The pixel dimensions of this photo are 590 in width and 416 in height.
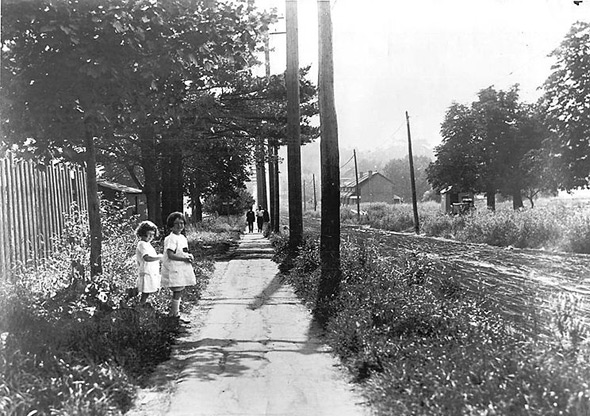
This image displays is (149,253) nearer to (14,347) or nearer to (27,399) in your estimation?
(14,347)

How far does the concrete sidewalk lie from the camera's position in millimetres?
6012

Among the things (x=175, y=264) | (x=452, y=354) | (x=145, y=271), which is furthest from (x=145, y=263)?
(x=452, y=354)

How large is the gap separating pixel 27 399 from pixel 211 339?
4.04 m

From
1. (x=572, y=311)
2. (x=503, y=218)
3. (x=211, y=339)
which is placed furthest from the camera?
(x=503, y=218)

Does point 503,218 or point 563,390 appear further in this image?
point 503,218

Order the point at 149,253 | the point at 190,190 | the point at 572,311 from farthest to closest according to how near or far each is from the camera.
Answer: the point at 190,190
the point at 149,253
the point at 572,311

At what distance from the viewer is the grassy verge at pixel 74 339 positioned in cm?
540

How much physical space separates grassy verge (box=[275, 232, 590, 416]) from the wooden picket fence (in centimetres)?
468

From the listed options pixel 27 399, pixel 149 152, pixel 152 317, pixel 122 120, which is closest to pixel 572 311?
pixel 152 317

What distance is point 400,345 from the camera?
713cm

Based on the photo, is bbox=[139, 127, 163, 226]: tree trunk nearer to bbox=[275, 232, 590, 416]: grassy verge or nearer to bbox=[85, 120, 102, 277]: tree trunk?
bbox=[85, 120, 102, 277]: tree trunk

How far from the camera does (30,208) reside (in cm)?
1135

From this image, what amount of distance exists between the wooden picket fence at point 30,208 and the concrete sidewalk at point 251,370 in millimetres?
2707

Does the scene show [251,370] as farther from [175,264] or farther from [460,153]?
[460,153]
